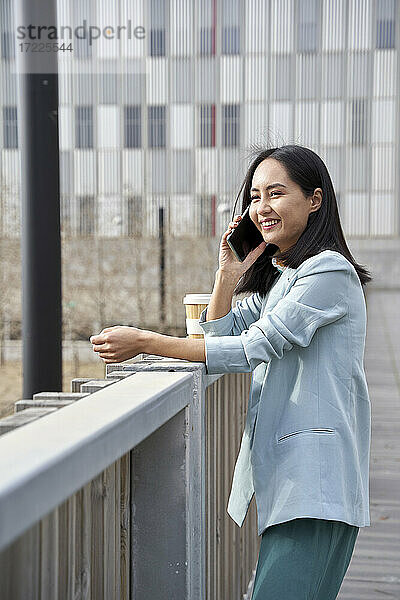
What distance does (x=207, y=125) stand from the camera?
3838cm

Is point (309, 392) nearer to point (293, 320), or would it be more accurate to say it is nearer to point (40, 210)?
point (293, 320)

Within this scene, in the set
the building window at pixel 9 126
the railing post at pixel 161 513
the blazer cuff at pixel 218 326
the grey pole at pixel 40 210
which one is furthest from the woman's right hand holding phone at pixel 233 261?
the building window at pixel 9 126

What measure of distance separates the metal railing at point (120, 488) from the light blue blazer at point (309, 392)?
0.50 ft

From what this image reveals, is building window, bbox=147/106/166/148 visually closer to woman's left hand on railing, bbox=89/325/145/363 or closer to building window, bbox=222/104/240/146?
building window, bbox=222/104/240/146

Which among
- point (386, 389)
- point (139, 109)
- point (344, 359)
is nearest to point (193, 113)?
point (139, 109)

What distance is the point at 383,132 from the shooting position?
3866 centimetres

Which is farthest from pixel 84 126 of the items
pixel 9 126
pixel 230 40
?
pixel 230 40

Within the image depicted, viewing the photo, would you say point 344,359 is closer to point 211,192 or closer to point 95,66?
point 211,192

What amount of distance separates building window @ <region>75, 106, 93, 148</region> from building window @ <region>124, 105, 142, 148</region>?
4.83ft

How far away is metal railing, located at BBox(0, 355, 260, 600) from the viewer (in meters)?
1.17

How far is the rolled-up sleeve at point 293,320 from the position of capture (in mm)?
2109

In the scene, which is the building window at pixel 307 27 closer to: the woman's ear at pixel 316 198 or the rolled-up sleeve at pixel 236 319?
the rolled-up sleeve at pixel 236 319

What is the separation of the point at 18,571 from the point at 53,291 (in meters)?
3.53

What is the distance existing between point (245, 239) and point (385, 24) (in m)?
36.8
